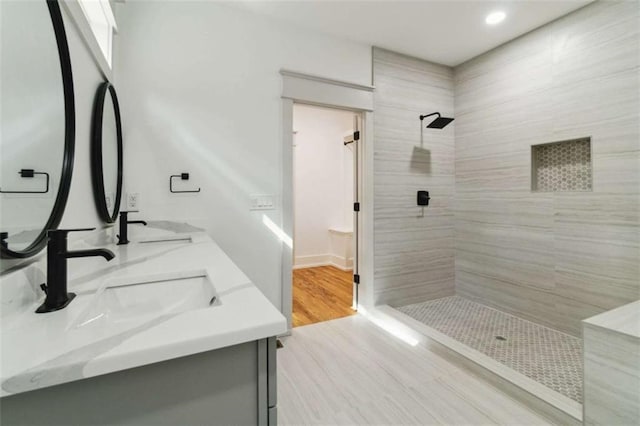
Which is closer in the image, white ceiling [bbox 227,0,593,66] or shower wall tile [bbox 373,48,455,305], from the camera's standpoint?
white ceiling [bbox 227,0,593,66]

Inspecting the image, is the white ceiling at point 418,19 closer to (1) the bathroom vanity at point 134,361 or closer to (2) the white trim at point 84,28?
(2) the white trim at point 84,28

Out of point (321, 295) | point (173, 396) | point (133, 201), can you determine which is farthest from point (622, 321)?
point (133, 201)

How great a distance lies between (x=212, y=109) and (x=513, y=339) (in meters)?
2.92

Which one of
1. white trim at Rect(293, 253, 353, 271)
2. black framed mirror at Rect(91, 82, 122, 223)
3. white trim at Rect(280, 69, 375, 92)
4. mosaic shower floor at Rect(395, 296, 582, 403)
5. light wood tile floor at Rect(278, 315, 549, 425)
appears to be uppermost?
white trim at Rect(280, 69, 375, 92)

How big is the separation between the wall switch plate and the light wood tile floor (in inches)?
42.7

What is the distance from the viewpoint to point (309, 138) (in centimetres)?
488

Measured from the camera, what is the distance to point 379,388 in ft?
5.85

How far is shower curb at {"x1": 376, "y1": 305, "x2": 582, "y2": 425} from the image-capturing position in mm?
1502

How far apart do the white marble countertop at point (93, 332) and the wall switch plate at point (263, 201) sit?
4.99 feet

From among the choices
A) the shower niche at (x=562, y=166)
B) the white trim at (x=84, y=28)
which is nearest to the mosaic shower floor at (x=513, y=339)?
the shower niche at (x=562, y=166)

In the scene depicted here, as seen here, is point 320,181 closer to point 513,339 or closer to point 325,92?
point 325,92

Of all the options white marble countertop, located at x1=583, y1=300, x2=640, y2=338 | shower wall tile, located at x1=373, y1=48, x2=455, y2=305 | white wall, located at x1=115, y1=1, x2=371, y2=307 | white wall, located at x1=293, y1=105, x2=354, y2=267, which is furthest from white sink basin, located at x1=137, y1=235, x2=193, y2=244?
white wall, located at x1=293, y1=105, x2=354, y2=267

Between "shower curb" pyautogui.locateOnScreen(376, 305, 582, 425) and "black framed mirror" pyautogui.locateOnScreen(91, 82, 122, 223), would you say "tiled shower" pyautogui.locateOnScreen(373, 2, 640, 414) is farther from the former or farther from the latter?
"black framed mirror" pyautogui.locateOnScreen(91, 82, 122, 223)

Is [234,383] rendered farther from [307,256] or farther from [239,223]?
[307,256]
